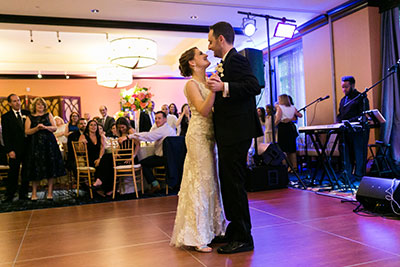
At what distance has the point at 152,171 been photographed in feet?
19.3

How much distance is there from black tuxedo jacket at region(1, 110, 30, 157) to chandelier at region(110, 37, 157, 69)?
2.83 metres

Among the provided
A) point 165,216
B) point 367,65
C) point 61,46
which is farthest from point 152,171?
point 61,46

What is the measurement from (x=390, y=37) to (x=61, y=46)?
8.01 m

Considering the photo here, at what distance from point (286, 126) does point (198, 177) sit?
482 cm

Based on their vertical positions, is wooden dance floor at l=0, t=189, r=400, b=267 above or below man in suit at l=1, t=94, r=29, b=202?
below

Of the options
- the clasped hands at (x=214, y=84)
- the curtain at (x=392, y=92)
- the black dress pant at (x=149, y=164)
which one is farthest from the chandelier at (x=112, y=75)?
the clasped hands at (x=214, y=84)

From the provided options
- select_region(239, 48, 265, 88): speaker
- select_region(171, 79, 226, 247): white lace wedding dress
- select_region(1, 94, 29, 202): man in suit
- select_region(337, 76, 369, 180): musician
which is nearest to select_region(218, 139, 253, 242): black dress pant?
select_region(171, 79, 226, 247): white lace wedding dress

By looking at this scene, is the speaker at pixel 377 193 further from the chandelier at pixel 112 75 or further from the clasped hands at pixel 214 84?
the chandelier at pixel 112 75

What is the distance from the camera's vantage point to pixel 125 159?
213 inches

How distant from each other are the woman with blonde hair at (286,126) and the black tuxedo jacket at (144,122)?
8.23ft

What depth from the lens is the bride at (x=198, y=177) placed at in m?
2.51

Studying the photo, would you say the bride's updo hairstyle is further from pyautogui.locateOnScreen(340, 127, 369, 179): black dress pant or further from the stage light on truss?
the stage light on truss

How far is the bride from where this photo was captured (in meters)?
2.51

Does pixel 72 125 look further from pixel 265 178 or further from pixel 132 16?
pixel 265 178
